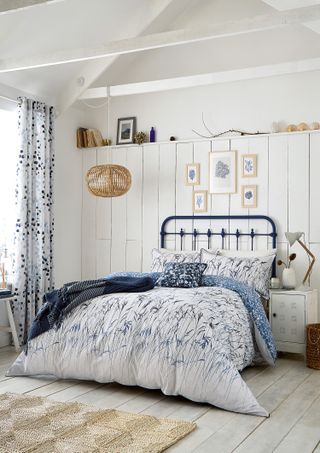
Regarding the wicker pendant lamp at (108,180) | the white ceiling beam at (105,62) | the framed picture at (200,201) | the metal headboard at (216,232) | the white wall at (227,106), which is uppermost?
the white ceiling beam at (105,62)

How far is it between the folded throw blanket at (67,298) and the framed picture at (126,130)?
253 cm

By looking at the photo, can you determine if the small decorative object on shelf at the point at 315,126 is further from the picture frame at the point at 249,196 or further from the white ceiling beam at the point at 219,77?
the picture frame at the point at 249,196

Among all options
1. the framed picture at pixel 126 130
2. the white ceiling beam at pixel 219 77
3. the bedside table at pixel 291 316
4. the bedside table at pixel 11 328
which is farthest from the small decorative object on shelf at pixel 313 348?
the framed picture at pixel 126 130

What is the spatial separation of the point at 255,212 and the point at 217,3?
2.31 metres

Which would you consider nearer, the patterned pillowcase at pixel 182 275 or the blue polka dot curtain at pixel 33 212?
the patterned pillowcase at pixel 182 275

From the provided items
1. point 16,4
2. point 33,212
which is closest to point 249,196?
point 33,212

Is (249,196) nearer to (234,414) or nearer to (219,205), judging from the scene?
(219,205)

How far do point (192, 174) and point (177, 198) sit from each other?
0.32m

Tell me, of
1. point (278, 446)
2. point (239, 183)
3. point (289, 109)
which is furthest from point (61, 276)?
point (278, 446)

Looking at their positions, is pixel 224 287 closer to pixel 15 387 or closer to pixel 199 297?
pixel 199 297

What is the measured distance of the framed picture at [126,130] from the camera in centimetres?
682

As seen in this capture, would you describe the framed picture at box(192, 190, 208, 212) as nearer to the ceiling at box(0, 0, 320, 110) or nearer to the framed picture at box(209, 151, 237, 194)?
the framed picture at box(209, 151, 237, 194)

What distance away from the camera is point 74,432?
10.6 ft

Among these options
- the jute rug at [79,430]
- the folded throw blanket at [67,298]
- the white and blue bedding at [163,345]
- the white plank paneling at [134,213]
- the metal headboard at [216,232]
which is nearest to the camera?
the jute rug at [79,430]
